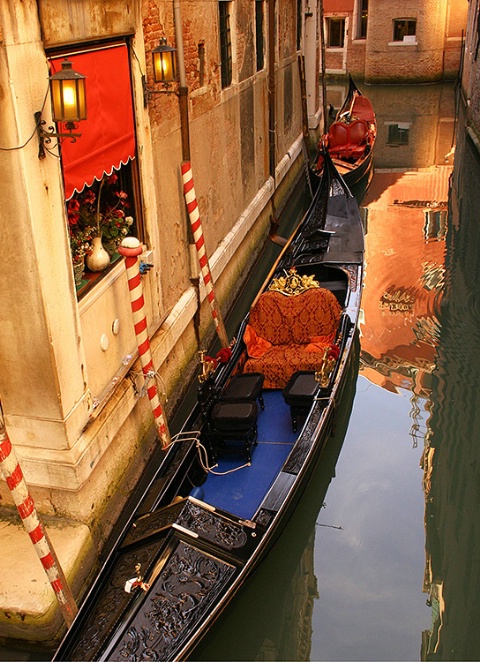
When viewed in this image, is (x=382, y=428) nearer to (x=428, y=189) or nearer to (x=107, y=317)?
(x=107, y=317)

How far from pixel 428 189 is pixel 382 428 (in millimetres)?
5718

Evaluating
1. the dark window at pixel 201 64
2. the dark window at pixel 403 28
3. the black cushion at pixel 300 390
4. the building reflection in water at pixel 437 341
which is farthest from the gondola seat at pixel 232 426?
the dark window at pixel 403 28

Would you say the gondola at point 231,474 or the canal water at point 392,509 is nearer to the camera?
the gondola at point 231,474

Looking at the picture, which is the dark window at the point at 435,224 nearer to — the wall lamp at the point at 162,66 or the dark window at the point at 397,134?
the dark window at the point at 397,134

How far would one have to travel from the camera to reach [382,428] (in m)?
4.53

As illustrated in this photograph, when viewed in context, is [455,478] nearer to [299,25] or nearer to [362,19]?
[299,25]

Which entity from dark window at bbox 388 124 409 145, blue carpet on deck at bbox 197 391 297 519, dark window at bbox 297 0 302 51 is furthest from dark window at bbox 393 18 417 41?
blue carpet on deck at bbox 197 391 297 519

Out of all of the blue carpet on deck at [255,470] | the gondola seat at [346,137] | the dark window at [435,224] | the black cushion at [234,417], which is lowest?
the dark window at [435,224]

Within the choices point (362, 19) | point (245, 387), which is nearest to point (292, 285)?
point (245, 387)

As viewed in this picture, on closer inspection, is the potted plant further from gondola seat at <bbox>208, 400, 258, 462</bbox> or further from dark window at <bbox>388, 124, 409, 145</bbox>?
dark window at <bbox>388, 124, 409, 145</bbox>

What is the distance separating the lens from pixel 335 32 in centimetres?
1869

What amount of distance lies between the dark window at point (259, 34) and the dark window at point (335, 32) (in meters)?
12.4

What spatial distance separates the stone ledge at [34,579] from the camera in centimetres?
279

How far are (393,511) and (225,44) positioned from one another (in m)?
3.76
